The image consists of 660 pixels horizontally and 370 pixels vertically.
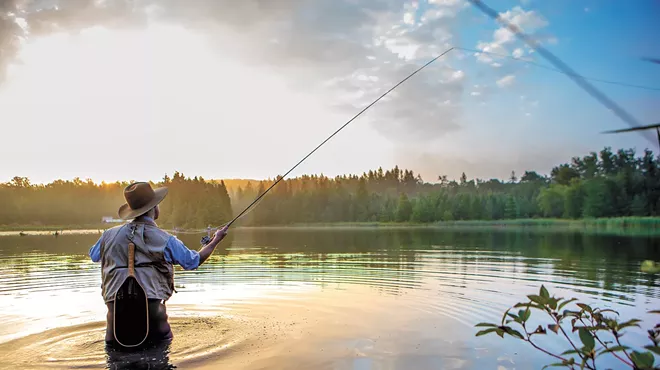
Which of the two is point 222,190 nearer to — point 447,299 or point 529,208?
point 529,208

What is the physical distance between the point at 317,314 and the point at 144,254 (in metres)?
5.17

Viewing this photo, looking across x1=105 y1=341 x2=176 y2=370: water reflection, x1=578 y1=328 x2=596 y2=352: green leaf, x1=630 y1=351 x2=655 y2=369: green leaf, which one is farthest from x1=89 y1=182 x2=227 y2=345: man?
x1=630 y1=351 x2=655 y2=369: green leaf

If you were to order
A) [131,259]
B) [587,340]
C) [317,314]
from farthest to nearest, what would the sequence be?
[317,314], [131,259], [587,340]

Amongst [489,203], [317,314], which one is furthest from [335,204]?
[317,314]

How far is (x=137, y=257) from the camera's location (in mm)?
7250

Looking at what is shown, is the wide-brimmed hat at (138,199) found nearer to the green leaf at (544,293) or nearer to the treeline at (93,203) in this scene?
the green leaf at (544,293)

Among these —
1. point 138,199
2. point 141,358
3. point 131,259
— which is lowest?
point 141,358

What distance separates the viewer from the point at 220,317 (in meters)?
11.1

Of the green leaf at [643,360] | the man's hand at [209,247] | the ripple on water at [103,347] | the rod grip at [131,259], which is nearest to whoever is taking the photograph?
the green leaf at [643,360]

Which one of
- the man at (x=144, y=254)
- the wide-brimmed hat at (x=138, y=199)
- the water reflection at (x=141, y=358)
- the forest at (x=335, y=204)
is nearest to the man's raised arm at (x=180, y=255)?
the man at (x=144, y=254)

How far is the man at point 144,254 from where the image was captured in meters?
7.26

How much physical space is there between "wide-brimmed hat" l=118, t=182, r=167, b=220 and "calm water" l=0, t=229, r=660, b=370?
6.47 feet

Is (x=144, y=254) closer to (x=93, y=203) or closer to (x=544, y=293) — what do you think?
(x=544, y=293)

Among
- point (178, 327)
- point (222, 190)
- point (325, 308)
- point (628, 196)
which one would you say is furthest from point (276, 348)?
point (222, 190)
